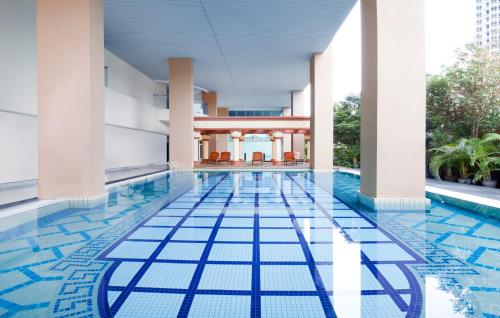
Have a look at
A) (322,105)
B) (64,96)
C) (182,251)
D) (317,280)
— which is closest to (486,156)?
(322,105)

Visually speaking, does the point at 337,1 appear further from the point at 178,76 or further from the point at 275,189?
the point at 178,76

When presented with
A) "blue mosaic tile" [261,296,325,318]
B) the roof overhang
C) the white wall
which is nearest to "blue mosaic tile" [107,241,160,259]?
"blue mosaic tile" [261,296,325,318]

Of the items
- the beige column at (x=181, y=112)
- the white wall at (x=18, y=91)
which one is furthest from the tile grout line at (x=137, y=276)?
the beige column at (x=181, y=112)

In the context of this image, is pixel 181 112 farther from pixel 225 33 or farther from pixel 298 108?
pixel 298 108

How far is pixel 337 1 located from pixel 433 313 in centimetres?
774

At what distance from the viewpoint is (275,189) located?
750 centimetres

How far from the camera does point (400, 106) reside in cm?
491

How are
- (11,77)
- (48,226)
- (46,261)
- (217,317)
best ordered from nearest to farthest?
(217,317), (46,261), (48,226), (11,77)

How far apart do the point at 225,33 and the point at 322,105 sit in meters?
4.47

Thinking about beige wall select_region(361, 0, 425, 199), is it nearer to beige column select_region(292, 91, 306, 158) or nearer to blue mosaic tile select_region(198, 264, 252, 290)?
blue mosaic tile select_region(198, 264, 252, 290)

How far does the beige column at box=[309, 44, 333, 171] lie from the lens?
11.8 m

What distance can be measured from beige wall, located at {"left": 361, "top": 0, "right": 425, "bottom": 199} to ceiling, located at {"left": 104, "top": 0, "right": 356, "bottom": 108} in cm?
344

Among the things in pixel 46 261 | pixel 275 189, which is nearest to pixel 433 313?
pixel 46 261

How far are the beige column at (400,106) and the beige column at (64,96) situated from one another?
15.5 feet
